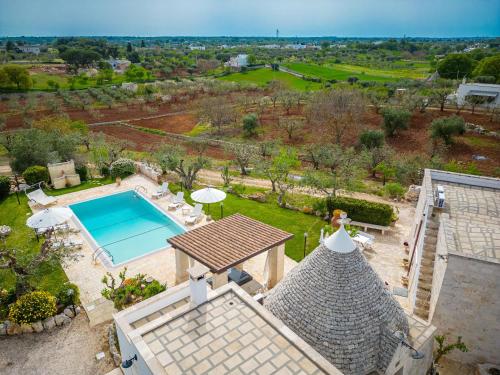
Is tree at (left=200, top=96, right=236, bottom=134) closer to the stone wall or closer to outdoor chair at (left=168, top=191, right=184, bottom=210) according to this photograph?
outdoor chair at (left=168, top=191, right=184, bottom=210)

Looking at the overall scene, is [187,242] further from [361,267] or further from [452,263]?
[452,263]

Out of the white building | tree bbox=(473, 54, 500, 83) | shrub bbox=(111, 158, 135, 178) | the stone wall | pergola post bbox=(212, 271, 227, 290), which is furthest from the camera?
tree bbox=(473, 54, 500, 83)

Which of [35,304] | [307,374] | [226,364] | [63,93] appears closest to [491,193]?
[307,374]

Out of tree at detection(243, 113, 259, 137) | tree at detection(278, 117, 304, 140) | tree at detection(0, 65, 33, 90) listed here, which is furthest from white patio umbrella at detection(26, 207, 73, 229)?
tree at detection(0, 65, 33, 90)

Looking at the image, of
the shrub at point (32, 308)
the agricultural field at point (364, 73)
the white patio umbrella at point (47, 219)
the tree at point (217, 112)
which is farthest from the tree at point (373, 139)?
the agricultural field at point (364, 73)

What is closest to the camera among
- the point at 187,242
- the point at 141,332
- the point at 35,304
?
the point at 141,332

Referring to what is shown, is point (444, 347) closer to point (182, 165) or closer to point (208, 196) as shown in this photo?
point (208, 196)
